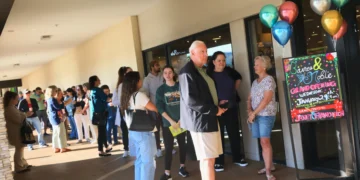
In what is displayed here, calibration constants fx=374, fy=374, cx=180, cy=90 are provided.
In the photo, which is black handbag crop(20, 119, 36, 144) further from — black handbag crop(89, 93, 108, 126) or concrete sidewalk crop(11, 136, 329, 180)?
black handbag crop(89, 93, 108, 126)

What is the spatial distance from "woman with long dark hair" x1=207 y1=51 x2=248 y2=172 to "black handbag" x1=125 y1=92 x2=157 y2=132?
1391mm

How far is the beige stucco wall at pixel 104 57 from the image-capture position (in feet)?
31.2

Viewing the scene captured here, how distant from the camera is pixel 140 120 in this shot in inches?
165

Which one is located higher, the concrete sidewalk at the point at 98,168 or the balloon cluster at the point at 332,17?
the balloon cluster at the point at 332,17

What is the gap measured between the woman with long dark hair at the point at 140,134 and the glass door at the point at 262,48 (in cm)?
206

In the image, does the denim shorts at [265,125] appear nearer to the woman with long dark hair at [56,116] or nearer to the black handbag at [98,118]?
the black handbag at [98,118]

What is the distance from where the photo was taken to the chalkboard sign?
3990mm

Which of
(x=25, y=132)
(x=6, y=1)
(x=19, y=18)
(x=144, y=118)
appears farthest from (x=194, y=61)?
(x=19, y=18)

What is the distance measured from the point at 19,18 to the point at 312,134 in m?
6.48

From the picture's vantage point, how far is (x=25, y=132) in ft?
22.5

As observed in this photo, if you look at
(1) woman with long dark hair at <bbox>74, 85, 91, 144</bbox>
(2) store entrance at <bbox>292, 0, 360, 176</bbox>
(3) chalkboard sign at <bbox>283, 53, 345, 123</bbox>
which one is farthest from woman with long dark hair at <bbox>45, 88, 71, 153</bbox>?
(3) chalkboard sign at <bbox>283, 53, 345, 123</bbox>

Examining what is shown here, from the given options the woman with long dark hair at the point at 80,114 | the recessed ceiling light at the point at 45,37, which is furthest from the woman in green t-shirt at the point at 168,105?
the recessed ceiling light at the point at 45,37

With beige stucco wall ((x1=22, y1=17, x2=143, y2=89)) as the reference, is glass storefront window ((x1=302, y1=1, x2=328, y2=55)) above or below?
below

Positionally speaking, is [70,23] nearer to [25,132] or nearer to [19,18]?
[19,18]
